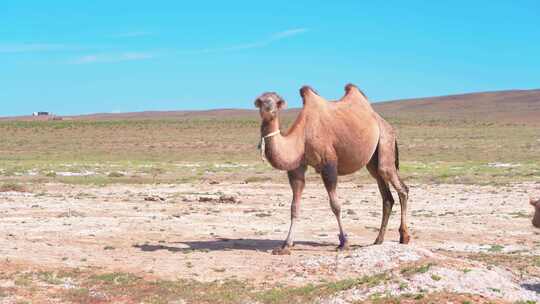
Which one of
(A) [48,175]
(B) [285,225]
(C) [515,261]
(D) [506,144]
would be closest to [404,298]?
(C) [515,261]

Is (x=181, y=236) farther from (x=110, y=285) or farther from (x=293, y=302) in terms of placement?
(x=293, y=302)

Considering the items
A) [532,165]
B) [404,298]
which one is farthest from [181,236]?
[532,165]

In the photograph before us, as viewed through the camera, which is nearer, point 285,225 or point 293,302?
point 293,302

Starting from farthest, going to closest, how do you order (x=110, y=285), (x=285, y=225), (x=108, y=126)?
(x=108, y=126), (x=285, y=225), (x=110, y=285)

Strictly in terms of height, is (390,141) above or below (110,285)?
above

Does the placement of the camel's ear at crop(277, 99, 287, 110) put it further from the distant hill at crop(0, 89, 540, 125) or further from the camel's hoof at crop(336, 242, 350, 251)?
the distant hill at crop(0, 89, 540, 125)

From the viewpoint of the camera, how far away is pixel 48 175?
29891 millimetres

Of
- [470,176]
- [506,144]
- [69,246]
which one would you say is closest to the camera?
[69,246]

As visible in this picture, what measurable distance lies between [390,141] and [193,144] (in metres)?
41.8

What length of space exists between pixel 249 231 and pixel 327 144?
12.2 feet

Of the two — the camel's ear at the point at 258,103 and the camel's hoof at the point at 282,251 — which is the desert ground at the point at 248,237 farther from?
the camel's ear at the point at 258,103

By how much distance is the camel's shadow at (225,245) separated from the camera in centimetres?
1398

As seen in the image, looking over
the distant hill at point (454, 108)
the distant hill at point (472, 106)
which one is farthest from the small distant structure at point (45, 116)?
the distant hill at point (472, 106)

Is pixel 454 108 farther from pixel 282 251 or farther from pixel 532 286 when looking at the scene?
pixel 532 286
